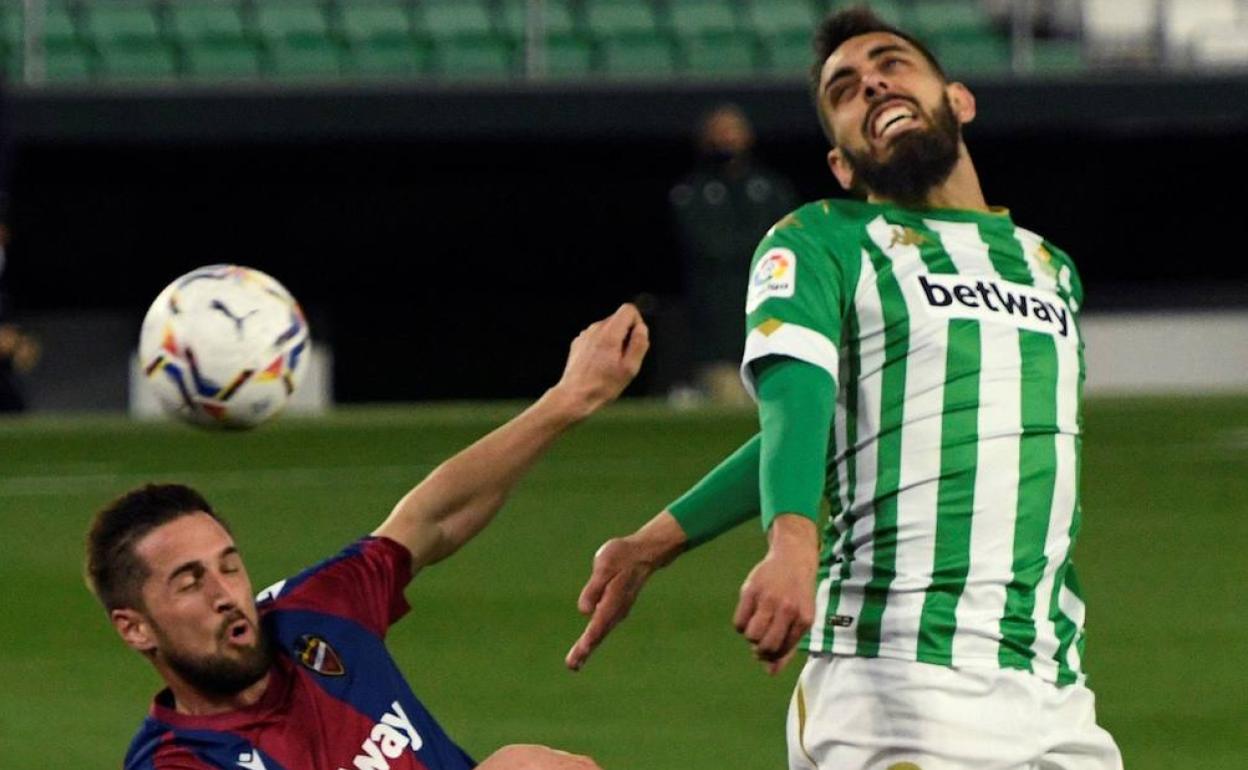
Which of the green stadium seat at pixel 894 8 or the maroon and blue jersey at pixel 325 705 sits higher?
the maroon and blue jersey at pixel 325 705

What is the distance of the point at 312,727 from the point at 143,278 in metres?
18.3

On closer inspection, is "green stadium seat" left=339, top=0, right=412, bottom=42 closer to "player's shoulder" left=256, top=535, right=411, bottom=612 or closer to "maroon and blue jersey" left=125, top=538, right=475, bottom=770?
"player's shoulder" left=256, top=535, right=411, bottom=612

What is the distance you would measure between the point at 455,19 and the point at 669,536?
1809 cm

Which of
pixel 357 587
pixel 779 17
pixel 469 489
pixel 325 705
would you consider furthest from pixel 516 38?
pixel 325 705

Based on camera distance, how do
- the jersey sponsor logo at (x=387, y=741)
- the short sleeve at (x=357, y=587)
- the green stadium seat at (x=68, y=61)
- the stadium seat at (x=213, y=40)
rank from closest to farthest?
1. the jersey sponsor logo at (x=387, y=741)
2. the short sleeve at (x=357, y=587)
3. the green stadium seat at (x=68, y=61)
4. the stadium seat at (x=213, y=40)

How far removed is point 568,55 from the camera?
21.2m

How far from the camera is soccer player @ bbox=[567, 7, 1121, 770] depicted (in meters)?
3.68

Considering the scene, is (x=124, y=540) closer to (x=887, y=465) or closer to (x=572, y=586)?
(x=887, y=465)

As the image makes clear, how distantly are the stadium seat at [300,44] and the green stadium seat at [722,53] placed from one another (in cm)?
299

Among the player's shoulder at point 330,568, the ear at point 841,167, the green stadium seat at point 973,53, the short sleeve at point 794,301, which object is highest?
the ear at point 841,167

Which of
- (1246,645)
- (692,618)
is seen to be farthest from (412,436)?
(1246,645)

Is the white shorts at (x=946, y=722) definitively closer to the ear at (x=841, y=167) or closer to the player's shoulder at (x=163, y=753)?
the ear at (x=841, y=167)

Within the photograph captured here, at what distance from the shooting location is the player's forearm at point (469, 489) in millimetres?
4539

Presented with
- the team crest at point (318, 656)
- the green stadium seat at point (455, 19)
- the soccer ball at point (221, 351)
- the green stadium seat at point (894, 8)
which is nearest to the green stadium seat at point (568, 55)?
the green stadium seat at point (455, 19)
